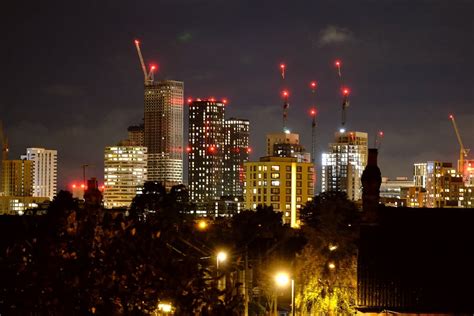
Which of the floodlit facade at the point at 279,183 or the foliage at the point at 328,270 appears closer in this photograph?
the foliage at the point at 328,270

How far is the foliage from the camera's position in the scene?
129ft

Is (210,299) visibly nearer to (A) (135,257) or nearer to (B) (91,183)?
(A) (135,257)

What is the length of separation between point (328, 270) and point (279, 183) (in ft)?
428

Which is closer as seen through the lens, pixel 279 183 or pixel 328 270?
pixel 328 270

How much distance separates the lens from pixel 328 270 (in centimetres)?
4009

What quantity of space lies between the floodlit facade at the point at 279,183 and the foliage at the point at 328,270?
4867 inches

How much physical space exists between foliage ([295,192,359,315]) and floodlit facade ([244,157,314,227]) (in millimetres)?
123621

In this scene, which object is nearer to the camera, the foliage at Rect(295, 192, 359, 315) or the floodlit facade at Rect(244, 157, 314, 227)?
the foliage at Rect(295, 192, 359, 315)

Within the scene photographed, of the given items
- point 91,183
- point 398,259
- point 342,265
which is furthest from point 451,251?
point 91,183

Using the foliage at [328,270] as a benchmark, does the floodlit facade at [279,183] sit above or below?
above

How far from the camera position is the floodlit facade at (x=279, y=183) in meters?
169

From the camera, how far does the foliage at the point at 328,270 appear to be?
3925 cm

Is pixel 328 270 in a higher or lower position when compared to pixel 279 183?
lower

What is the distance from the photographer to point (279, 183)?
170 metres
